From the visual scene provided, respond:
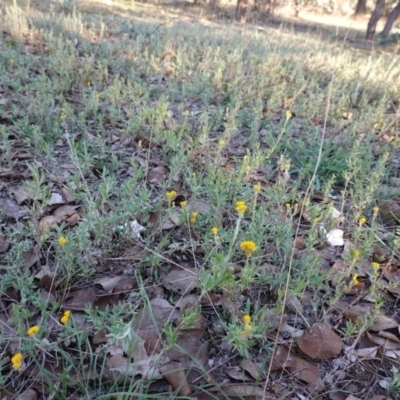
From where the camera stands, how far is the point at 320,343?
1.58 meters

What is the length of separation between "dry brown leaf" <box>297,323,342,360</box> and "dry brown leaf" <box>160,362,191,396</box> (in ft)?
1.76

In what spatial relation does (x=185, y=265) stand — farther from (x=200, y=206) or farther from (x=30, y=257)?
(x=30, y=257)

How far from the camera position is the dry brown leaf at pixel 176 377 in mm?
1354

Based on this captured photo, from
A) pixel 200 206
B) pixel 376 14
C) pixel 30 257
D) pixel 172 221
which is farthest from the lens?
pixel 376 14

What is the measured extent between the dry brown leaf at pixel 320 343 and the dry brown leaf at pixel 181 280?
537 millimetres

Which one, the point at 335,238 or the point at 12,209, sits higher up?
the point at 335,238

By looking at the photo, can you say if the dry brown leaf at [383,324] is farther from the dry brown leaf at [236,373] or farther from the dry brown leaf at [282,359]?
the dry brown leaf at [236,373]

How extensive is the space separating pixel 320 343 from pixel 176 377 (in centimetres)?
64

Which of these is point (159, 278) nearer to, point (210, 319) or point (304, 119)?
point (210, 319)

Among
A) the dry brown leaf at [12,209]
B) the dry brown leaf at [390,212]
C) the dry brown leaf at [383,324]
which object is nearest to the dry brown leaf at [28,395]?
the dry brown leaf at [12,209]

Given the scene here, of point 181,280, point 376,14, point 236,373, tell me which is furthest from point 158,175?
point 376,14

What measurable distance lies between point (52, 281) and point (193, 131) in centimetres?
198

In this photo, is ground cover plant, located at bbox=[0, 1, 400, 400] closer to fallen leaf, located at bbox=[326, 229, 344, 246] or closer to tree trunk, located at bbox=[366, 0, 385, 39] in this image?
fallen leaf, located at bbox=[326, 229, 344, 246]

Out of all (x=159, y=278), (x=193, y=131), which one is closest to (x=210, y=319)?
(x=159, y=278)
